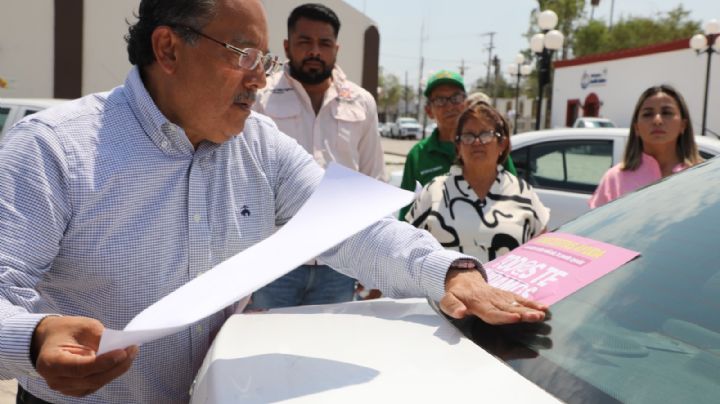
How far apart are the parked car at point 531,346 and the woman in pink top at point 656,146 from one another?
79.5 inches

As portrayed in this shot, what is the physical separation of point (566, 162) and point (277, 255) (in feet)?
15.1

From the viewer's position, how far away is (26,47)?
14.7 m

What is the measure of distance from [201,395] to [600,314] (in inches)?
32.2

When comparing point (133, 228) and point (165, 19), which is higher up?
point (165, 19)

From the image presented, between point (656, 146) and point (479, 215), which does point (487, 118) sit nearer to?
point (479, 215)

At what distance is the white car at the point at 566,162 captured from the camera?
528 centimetres

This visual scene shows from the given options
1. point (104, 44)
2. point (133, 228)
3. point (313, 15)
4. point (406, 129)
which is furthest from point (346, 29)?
point (406, 129)

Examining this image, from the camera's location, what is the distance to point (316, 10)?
10.7ft

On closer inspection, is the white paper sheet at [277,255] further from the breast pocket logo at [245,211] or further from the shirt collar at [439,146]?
the shirt collar at [439,146]

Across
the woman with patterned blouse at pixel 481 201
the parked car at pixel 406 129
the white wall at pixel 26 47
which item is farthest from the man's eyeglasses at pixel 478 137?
the parked car at pixel 406 129

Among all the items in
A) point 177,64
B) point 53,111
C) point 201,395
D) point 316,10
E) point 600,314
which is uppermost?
point 316,10

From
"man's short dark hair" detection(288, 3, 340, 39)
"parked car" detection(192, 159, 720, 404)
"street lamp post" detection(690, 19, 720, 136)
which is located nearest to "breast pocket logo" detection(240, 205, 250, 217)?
"parked car" detection(192, 159, 720, 404)

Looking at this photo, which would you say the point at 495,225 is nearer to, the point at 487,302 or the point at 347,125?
the point at 347,125

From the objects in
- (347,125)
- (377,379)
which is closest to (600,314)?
(377,379)
